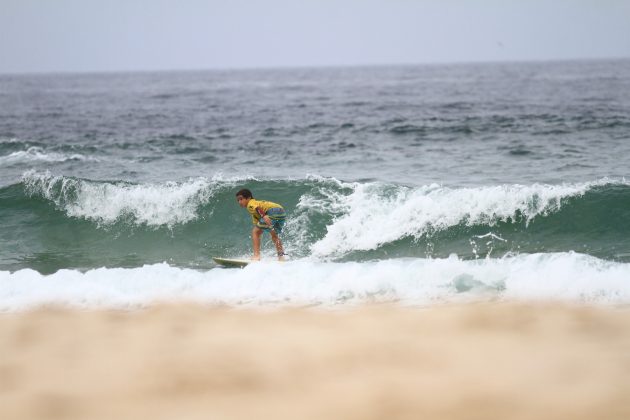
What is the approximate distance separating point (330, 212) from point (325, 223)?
1.17ft

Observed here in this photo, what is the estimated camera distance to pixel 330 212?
12.3 meters

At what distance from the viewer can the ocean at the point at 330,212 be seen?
25.9ft

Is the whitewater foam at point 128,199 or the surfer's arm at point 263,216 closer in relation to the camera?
the surfer's arm at point 263,216

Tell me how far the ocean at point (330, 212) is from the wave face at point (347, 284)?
3cm

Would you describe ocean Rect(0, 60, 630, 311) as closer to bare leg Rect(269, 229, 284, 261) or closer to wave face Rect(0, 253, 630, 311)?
wave face Rect(0, 253, 630, 311)

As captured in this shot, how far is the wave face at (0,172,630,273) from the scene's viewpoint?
1089 centimetres

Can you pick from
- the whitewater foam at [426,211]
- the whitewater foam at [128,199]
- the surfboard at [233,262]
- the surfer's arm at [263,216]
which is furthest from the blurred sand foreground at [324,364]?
the whitewater foam at [128,199]

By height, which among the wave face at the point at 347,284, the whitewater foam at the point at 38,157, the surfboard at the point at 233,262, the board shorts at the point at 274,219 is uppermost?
the board shorts at the point at 274,219

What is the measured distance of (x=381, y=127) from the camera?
85.3 feet

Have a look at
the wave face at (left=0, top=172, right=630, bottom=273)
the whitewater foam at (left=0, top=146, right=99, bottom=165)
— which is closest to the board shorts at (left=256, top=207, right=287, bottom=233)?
the wave face at (left=0, top=172, right=630, bottom=273)

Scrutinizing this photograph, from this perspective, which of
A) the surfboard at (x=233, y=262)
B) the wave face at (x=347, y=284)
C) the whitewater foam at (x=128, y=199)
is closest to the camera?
the wave face at (x=347, y=284)

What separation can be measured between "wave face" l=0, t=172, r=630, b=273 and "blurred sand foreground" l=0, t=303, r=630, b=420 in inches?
145

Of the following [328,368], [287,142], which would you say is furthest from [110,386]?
[287,142]

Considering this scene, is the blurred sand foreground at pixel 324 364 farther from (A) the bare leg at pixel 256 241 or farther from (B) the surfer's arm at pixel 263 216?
(B) the surfer's arm at pixel 263 216
